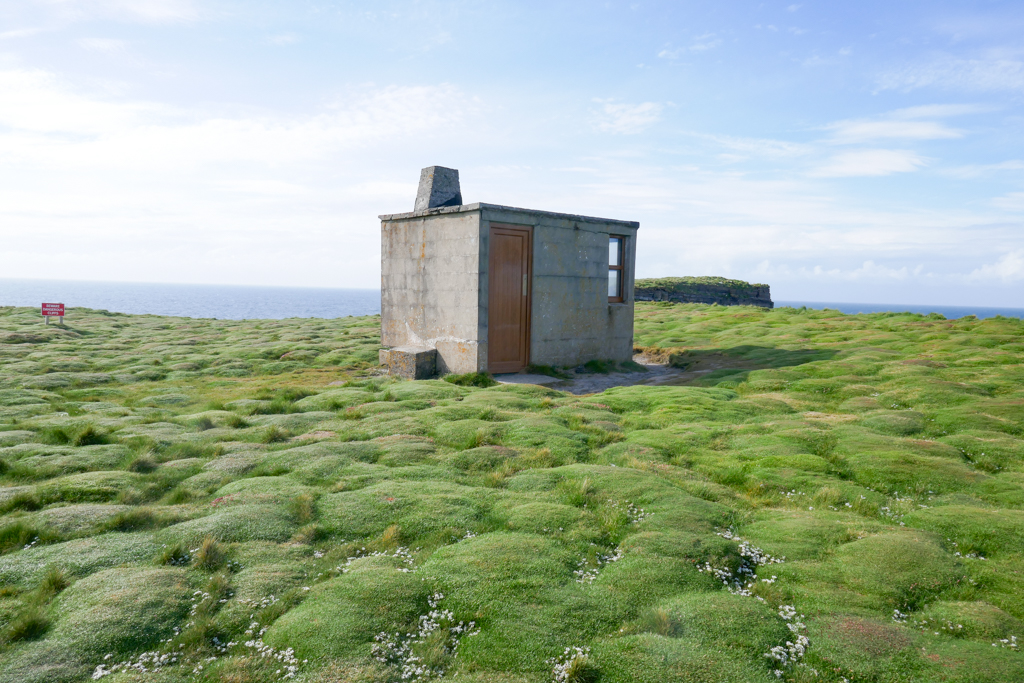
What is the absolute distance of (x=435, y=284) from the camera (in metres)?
18.9

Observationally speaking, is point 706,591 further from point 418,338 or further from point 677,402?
point 418,338

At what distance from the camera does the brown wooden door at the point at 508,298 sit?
18094 mm

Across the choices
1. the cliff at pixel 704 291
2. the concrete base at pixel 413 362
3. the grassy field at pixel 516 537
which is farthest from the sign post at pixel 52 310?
the cliff at pixel 704 291

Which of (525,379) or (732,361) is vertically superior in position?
(732,361)

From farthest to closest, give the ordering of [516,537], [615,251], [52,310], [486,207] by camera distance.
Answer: [52,310] → [615,251] → [486,207] → [516,537]

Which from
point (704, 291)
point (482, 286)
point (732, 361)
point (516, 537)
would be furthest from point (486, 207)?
point (704, 291)

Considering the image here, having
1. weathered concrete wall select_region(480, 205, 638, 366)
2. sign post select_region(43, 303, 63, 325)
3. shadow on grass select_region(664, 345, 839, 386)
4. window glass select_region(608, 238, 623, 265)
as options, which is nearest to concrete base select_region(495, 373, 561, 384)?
weathered concrete wall select_region(480, 205, 638, 366)

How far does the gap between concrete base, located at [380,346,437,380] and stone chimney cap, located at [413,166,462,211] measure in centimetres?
486

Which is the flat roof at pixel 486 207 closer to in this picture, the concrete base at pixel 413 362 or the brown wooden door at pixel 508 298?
the brown wooden door at pixel 508 298

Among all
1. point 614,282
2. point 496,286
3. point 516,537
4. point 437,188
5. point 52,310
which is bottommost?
point 516,537

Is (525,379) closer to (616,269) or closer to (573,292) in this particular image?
(573,292)

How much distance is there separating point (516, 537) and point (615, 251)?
636 inches

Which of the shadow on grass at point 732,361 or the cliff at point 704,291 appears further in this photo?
the cliff at point 704,291

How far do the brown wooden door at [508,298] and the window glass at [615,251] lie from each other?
151 inches
